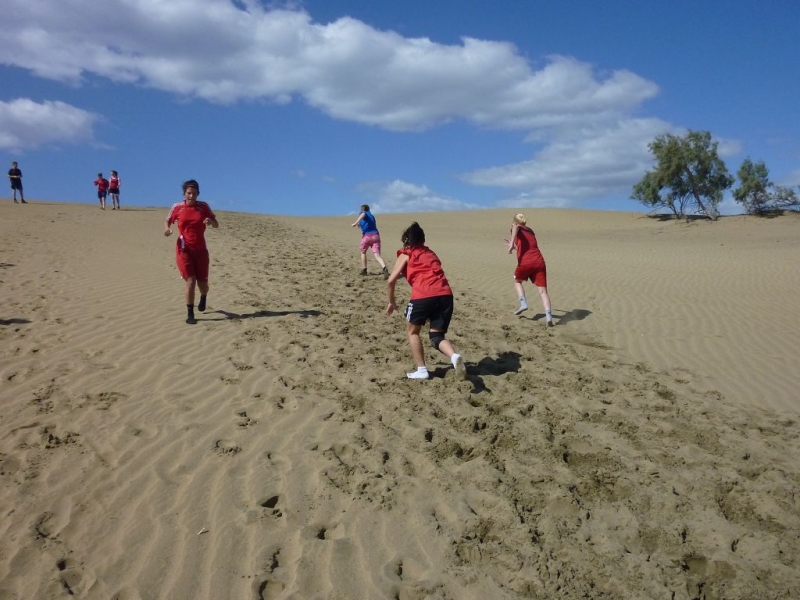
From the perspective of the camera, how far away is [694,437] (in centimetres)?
459

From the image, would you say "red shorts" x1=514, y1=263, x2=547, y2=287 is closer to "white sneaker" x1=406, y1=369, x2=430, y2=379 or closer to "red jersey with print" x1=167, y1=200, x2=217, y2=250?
"white sneaker" x1=406, y1=369, x2=430, y2=379

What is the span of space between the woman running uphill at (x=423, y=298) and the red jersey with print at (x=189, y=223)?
301cm

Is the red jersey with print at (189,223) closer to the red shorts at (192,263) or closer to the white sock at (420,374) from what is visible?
the red shorts at (192,263)

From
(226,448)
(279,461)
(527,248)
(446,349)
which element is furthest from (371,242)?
(279,461)

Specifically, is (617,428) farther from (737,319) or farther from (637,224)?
(637,224)

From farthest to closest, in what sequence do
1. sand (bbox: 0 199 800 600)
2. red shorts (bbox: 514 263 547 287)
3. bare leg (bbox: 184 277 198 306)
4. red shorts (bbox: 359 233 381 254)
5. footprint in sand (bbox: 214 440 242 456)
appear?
red shorts (bbox: 359 233 381 254)
red shorts (bbox: 514 263 547 287)
bare leg (bbox: 184 277 198 306)
footprint in sand (bbox: 214 440 242 456)
sand (bbox: 0 199 800 600)

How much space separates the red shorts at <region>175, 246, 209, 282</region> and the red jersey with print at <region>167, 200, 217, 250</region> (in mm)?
66

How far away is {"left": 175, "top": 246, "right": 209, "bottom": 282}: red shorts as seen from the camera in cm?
712

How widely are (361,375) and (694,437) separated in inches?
120

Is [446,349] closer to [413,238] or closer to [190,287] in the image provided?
[413,238]

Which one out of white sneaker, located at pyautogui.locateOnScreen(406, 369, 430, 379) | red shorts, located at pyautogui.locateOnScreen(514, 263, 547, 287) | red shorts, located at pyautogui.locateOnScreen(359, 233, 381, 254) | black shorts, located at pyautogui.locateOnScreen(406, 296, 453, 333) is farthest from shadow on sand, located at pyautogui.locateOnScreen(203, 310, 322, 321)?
red shorts, located at pyautogui.locateOnScreen(359, 233, 381, 254)

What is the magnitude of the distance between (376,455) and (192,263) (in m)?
4.30

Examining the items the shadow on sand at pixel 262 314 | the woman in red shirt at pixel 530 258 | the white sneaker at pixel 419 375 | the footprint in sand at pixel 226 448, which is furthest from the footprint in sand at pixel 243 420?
the woman in red shirt at pixel 530 258

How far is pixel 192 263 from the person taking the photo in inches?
283
